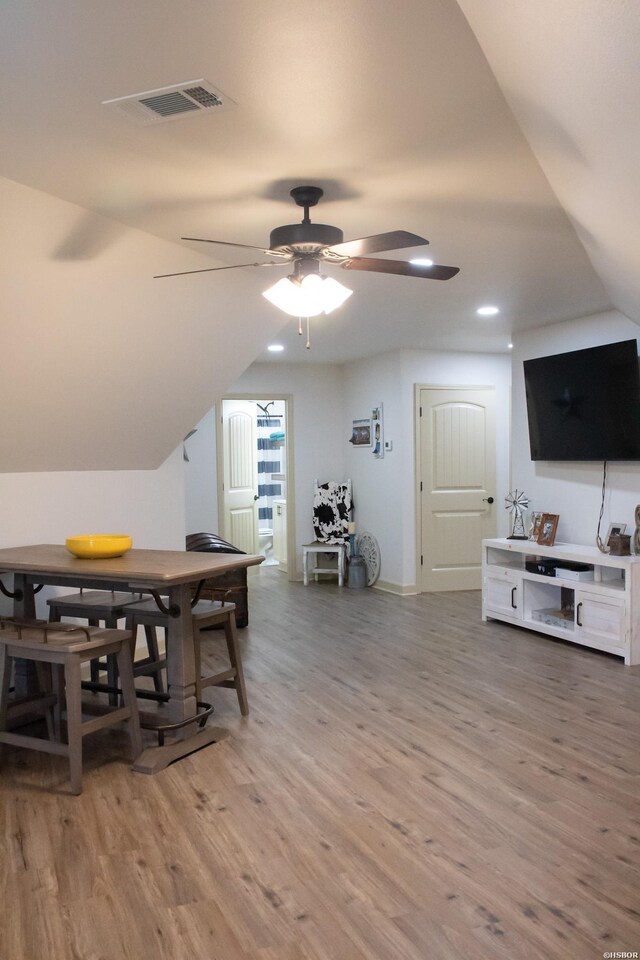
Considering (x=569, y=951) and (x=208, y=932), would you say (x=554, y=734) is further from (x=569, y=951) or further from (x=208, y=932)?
(x=208, y=932)

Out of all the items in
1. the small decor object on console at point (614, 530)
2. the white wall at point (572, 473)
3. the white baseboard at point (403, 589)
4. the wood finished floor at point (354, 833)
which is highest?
the white wall at point (572, 473)

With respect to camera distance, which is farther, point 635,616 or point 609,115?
point 635,616

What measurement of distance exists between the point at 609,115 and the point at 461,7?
1.53ft

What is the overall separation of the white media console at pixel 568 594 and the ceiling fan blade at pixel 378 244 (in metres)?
3.01

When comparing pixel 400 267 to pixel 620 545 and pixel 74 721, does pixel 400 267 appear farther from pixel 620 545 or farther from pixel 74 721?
pixel 620 545

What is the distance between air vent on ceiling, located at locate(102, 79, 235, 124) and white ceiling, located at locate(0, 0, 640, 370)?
3cm

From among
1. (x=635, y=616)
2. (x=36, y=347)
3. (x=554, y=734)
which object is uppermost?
(x=36, y=347)

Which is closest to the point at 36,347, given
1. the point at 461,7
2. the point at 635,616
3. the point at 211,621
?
the point at 211,621

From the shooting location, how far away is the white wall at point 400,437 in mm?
7254

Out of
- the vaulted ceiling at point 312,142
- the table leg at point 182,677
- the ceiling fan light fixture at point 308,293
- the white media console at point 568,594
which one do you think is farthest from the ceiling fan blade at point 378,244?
the white media console at point 568,594

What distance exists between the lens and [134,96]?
2215 mm

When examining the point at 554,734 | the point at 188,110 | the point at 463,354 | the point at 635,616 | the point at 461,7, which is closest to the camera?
the point at 461,7

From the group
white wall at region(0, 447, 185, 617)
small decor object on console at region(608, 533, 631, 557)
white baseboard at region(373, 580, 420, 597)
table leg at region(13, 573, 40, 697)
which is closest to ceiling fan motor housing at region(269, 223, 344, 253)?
table leg at region(13, 573, 40, 697)

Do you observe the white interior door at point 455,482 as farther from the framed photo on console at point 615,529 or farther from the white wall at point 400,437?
the framed photo on console at point 615,529
